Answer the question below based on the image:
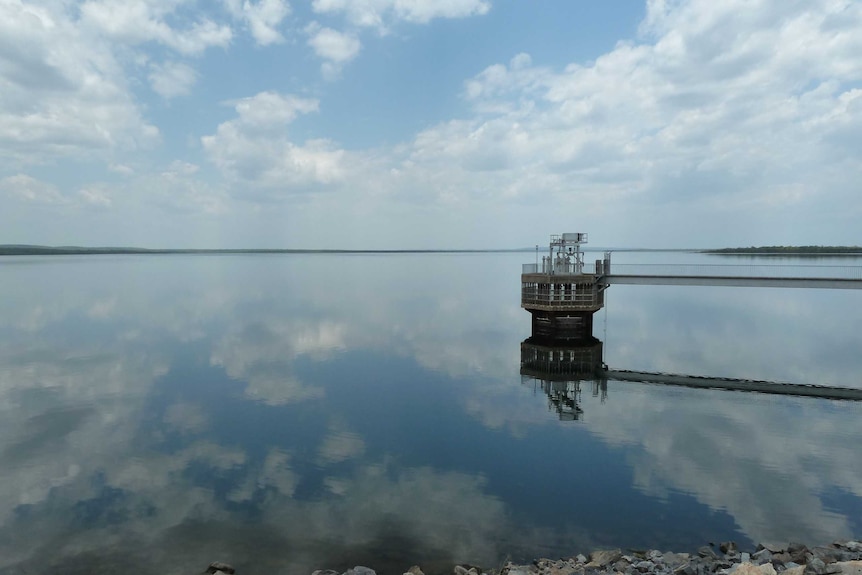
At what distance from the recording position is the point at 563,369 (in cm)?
3522

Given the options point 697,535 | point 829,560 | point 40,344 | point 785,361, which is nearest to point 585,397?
point 697,535

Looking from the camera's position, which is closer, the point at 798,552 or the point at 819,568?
the point at 819,568

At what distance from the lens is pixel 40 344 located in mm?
42625

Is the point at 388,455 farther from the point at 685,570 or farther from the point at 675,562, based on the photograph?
the point at 685,570

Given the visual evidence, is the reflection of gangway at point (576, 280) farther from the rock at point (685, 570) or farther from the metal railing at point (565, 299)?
the rock at point (685, 570)

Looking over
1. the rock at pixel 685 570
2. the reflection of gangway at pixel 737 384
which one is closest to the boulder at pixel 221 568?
the rock at pixel 685 570

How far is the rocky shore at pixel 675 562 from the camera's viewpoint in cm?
1174

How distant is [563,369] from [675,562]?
23.1 metres

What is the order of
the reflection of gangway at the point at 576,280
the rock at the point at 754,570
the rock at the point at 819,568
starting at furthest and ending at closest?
the reflection of gangway at the point at 576,280, the rock at the point at 819,568, the rock at the point at 754,570

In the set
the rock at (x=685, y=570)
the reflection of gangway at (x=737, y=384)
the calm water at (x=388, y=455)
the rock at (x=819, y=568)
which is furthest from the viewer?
the reflection of gangway at (x=737, y=384)

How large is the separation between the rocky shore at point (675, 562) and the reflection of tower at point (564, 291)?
87.4 ft

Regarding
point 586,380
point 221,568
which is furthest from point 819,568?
point 586,380

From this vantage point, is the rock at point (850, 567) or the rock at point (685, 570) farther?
the rock at point (685, 570)

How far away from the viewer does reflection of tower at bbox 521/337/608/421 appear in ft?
91.2
